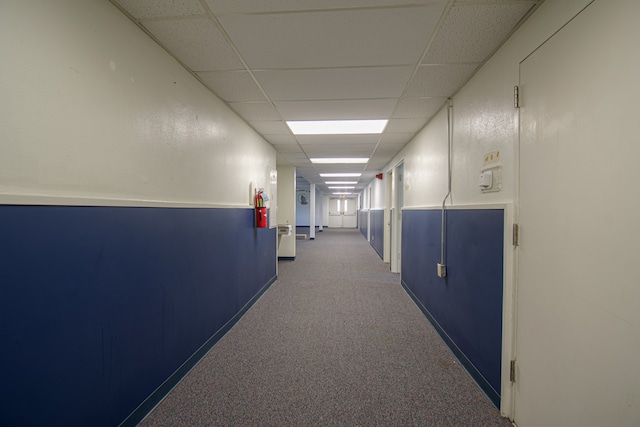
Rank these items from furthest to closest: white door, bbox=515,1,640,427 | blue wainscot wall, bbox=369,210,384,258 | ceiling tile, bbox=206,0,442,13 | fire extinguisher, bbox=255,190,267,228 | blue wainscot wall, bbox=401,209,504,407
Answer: blue wainscot wall, bbox=369,210,384,258 < fire extinguisher, bbox=255,190,267,228 < blue wainscot wall, bbox=401,209,504,407 < ceiling tile, bbox=206,0,442,13 < white door, bbox=515,1,640,427

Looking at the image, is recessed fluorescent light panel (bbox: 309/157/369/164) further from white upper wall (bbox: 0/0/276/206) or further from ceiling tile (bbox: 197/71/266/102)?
white upper wall (bbox: 0/0/276/206)

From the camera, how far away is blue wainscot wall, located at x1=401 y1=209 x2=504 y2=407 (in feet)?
4.95

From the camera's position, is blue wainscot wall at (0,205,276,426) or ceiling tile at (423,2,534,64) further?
ceiling tile at (423,2,534,64)

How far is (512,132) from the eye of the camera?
55.5 inches

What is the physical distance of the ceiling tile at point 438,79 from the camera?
175 cm

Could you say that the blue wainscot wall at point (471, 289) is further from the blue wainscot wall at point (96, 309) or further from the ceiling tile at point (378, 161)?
the ceiling tile at point (378, 161)

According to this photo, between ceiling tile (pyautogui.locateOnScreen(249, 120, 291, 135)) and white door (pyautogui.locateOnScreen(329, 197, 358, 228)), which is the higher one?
ceiling tile (pyautogui.locateOnScreen(249, 120, 291, 135))

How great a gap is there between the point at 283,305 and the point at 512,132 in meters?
2.79

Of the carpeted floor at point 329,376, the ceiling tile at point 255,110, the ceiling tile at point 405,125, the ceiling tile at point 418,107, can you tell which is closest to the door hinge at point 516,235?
the carpeted floor at point 329,376

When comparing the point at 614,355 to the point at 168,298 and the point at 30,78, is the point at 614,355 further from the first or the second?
the point at 30,78

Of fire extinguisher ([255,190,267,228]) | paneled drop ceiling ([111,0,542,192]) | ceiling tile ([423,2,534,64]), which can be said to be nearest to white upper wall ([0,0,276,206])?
paneled drop ceiling ([111,0,542,192])

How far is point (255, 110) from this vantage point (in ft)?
8.32

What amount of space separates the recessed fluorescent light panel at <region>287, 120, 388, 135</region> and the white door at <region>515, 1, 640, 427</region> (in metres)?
1.71

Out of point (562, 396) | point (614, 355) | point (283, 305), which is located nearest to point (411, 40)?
point (614, 355)
